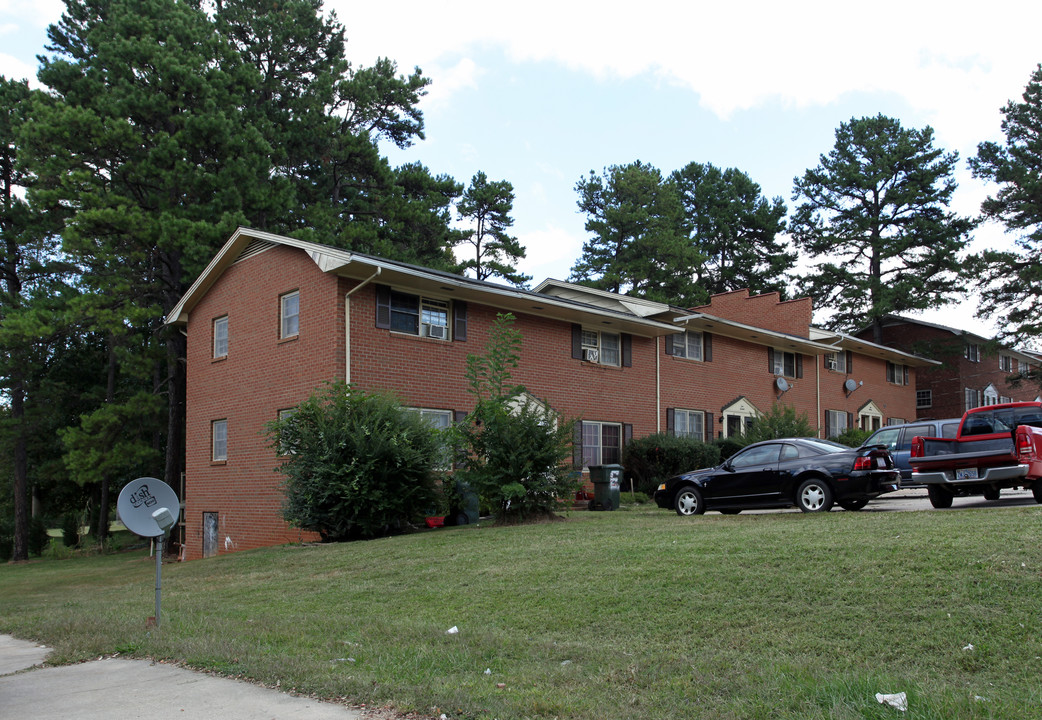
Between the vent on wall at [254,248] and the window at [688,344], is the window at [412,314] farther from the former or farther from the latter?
the window at [688,344]

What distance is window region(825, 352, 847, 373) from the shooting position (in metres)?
36.8

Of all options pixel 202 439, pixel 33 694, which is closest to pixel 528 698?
pixel 33 694

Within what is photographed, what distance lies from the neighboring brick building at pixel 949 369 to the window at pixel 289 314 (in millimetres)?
35669

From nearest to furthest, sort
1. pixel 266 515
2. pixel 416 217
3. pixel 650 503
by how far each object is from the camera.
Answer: pixel 266 515
pixel 650 503
pixel 416 217

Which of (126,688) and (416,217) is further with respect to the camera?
(416,217)

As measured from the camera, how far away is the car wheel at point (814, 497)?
15062 mm

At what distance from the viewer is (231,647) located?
26.9ft

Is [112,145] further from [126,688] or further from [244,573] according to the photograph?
[126,688]

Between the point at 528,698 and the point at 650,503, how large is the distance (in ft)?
60.1

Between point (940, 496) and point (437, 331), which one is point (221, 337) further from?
point (940, 496)

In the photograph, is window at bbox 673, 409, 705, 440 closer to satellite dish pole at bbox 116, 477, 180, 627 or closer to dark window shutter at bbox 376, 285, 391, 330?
dark window shutter at bbox 376, 285, 391, 330

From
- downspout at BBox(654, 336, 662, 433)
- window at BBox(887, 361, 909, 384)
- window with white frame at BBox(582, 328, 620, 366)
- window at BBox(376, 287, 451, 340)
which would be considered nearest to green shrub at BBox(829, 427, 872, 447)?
downspout at BBox(654, 336, 662, 433)

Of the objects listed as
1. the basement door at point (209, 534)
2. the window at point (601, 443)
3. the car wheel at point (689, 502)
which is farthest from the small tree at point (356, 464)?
the window at point (601, 443)

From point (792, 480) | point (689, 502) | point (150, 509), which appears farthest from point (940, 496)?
point (150, 509)
